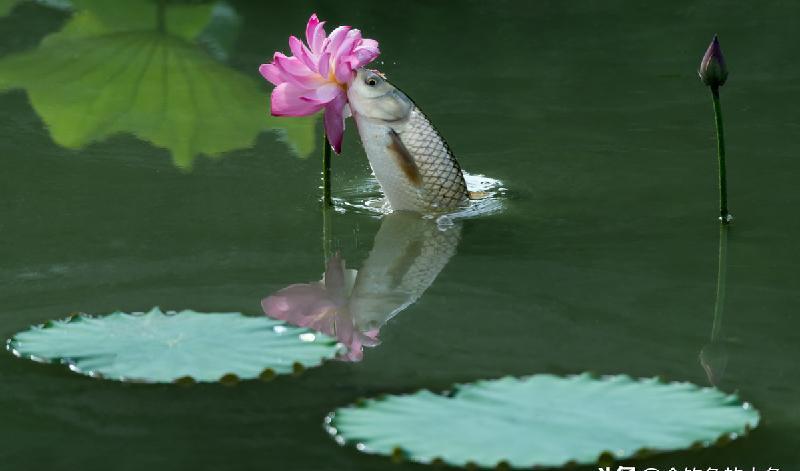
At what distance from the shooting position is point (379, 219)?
113 inches

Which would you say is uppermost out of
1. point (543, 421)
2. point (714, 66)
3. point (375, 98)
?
point (714, 66)

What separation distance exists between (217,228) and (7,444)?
1.08 m

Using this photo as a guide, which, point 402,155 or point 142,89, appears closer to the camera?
→ point 402,155

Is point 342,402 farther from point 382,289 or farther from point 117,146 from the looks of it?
point 117,146

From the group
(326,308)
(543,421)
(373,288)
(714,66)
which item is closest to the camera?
(543,421)

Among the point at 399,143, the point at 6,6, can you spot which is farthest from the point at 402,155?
the point at 6,6

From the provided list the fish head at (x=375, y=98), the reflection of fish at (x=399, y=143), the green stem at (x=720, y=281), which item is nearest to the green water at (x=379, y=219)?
the green stem at (x=720, y=281)

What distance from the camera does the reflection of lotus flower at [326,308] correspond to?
2.10 metres

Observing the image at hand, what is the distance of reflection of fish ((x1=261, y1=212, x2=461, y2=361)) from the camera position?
2.18 metres

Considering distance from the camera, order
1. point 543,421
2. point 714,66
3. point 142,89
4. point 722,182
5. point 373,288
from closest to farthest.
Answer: point 543,421 < point 373,288 < point 714,66 < point 722,182 < point 142,89

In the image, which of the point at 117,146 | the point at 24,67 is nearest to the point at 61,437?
the point at 117,146

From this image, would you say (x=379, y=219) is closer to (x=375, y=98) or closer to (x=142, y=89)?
(x=375, y=98)

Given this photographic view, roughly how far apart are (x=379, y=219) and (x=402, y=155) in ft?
0.55

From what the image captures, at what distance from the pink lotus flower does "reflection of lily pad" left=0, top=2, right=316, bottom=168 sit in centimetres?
65
